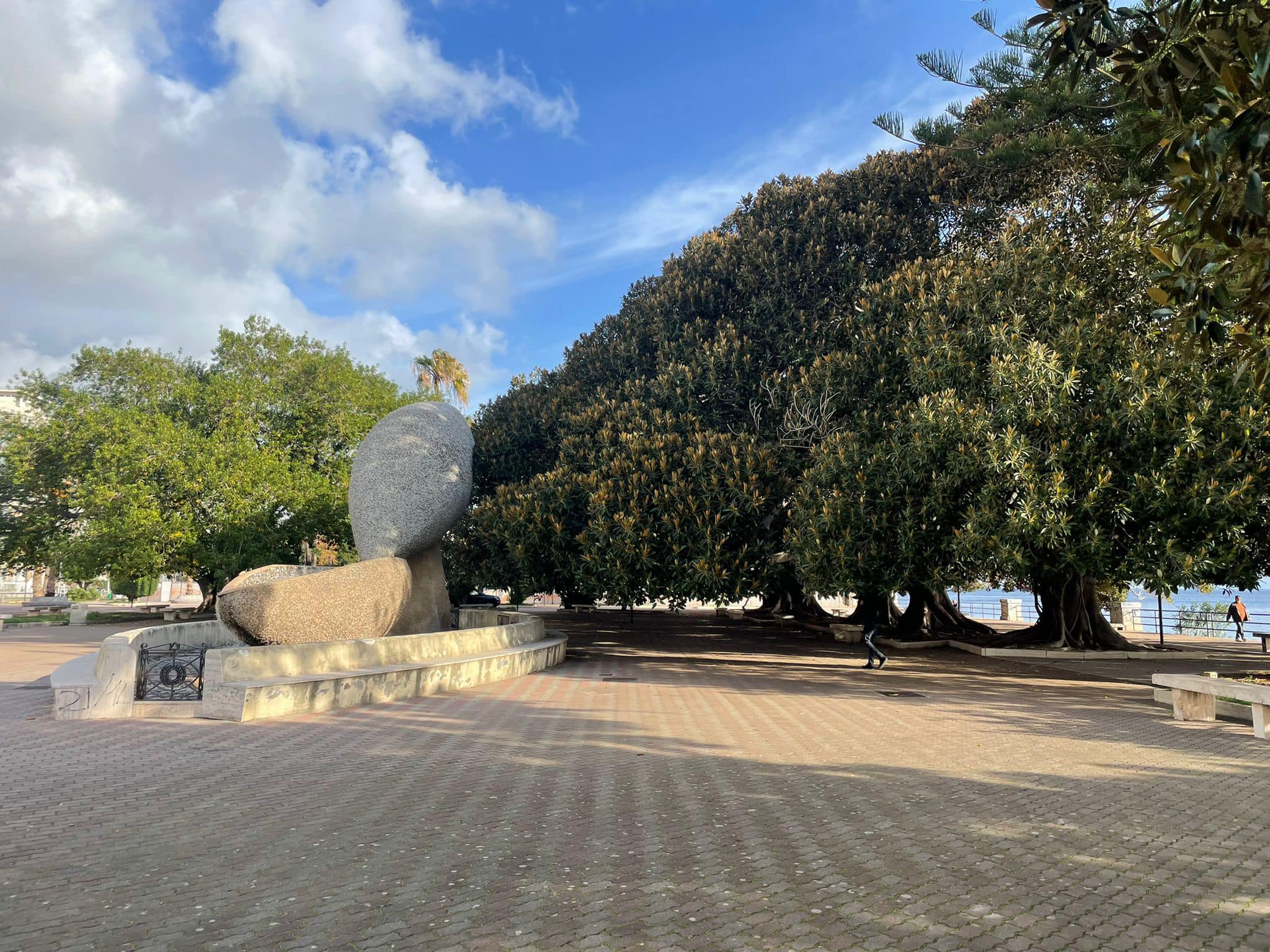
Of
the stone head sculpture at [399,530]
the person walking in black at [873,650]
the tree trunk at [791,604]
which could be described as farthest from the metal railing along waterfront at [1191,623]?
the stone head sculpture at [399,530]

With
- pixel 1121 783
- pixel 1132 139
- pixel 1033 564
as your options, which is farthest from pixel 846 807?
pixel 1132 139

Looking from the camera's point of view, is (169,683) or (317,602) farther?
(317,602)

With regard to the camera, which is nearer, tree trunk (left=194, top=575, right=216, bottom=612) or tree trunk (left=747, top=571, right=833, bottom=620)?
tree trunk (left=747, top=571, right=833, bottom=620)

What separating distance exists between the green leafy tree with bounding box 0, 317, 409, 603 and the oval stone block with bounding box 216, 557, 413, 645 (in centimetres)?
1173

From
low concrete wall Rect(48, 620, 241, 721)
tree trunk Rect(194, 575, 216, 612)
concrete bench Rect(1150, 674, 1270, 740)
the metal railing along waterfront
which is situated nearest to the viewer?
concrete bench Rect(1150, 674, 1270, 740)

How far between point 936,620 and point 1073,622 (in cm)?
453

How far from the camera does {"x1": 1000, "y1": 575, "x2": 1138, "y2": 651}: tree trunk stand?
1823cm

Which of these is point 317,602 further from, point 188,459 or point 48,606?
point 48,606

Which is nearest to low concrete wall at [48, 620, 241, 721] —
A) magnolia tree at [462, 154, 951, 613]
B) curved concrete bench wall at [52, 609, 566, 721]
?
curved concrete bench wall at [52, 609, 566, 721]

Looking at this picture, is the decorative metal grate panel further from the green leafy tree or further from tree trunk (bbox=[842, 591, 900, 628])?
tree trunk (bbox=[842, 591, 900, 628])

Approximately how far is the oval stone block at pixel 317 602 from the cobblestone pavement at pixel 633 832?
1.70m

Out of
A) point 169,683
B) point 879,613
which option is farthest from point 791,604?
point 169,683

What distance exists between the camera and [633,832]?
197 inches

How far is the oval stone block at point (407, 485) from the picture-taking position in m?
13.9
